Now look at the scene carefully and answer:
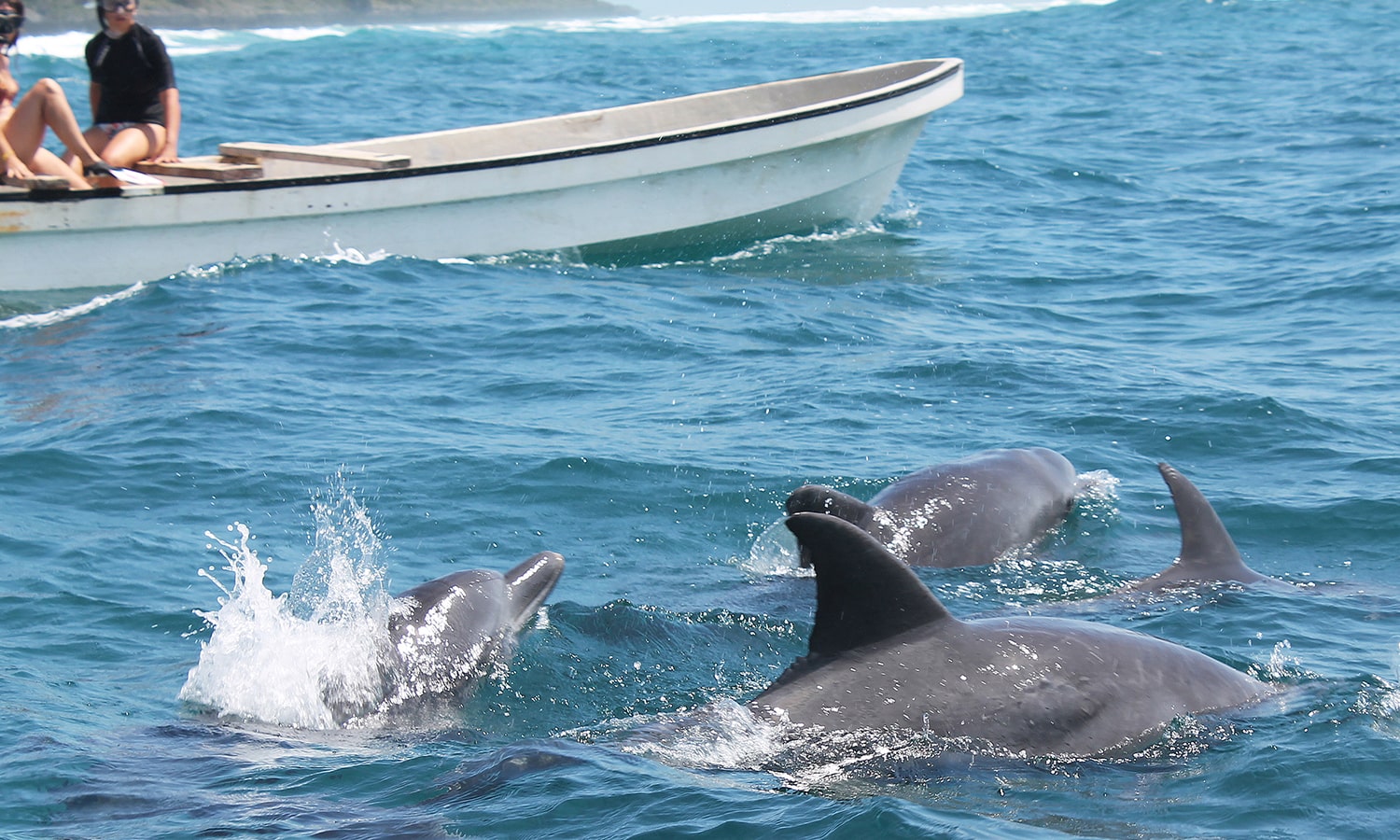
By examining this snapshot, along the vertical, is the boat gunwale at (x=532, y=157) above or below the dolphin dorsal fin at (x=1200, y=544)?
above

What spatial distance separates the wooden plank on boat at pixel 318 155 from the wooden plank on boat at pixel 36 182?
10.2ft

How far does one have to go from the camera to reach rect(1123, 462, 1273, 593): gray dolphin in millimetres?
8820

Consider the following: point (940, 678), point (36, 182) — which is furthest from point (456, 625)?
point (36, 182)

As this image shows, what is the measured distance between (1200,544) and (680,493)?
370cm

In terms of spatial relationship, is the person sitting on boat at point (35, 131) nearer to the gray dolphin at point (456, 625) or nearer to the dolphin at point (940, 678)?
the gray dolphin at point (456, 625)

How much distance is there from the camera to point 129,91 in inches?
667

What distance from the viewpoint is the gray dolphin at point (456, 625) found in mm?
7355

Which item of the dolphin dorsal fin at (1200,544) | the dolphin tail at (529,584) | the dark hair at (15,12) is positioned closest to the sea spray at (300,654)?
the dolphin tail at (529,584)

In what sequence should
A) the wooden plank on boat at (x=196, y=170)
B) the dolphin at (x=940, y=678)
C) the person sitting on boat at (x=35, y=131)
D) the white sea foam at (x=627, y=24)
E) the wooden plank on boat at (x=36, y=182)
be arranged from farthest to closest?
the white sea foam at (x=627, y=24), the wooden plank on boat at (x=196, y=170), the wooden plank on boat at (x=36, y=182), the person sitting on boat at (x=35, y=131), the dolphin at (x=940, y=678)

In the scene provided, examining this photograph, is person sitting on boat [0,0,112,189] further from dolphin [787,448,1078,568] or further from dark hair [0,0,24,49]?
dolphin [787,448,1078,568]

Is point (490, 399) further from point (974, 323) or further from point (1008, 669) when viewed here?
point (1008, 669)

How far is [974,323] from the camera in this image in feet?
52.1

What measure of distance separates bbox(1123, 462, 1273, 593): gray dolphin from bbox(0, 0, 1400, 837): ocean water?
0.83 feet

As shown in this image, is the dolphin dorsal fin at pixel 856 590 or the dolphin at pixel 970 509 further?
the dolphin at pixel 970 509
